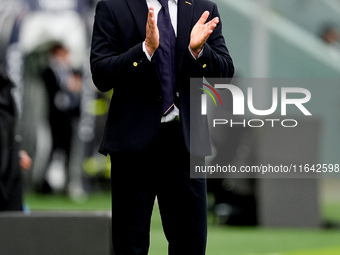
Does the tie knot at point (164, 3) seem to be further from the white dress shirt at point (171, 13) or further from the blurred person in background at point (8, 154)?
the blurred person in background at point (8, 154)

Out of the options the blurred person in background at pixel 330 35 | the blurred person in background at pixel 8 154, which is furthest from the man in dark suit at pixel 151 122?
the blurred person in background at pixel 330 35

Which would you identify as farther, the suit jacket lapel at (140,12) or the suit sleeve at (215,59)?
the suit jacket lapel at (140,12)

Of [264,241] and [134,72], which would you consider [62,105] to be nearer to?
[264,241]

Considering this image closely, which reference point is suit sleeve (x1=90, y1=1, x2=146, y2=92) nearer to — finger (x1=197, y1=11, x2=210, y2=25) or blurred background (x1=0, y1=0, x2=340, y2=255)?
finger (x1=197, y1=11, x2=210, y2=25)

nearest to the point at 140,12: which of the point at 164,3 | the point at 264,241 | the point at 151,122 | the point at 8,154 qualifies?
the point at 164,3

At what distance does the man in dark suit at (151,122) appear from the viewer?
516cm

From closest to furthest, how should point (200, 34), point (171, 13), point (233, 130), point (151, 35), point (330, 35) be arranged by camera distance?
point (151, 35) → point (200, 34) → point (171, 13) → point (233, 130) → point (330, 35)

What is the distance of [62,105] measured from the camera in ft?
55.7

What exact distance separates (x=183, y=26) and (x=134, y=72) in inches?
16.0

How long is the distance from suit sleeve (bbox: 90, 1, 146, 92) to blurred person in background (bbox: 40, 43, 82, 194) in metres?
11.7

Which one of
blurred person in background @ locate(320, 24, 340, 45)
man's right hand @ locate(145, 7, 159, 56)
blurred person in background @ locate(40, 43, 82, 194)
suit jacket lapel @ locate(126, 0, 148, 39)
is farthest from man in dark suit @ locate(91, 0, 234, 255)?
blurred person in background @ locate(320, 24, 340, 45)

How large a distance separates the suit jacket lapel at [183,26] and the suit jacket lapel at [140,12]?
0.58 ft

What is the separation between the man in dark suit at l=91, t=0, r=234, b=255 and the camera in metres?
5.16

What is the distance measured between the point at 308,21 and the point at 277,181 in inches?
349
